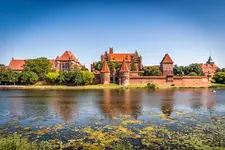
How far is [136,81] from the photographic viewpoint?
6366 centimetres

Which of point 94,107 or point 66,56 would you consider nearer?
point 94,107

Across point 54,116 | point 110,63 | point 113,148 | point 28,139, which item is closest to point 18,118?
point 54,116

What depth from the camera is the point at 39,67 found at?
6831cm

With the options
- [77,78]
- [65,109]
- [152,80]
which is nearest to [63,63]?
[77,78]

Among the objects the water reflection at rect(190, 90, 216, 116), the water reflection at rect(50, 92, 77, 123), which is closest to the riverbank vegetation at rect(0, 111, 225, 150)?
the water reflection at rect(50, 92, 77, 123)

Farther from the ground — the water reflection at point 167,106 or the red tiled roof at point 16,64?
the red tiled roof at point 16,64

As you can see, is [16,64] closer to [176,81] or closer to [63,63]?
[63,63]

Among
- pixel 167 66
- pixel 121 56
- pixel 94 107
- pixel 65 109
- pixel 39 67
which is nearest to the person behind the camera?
pixel 65 109

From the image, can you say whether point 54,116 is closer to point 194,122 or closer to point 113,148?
point 113,148

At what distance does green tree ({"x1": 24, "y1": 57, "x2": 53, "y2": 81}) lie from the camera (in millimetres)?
66688

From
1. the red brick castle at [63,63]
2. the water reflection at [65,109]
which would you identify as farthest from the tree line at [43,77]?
the water reflection at [65,109]

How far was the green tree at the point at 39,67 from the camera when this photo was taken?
219ft

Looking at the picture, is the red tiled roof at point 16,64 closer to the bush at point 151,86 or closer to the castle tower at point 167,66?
the bush at point 151,86

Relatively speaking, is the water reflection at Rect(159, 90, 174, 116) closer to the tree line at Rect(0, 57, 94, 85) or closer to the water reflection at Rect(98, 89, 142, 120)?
the water reflection at Rect(98, 89, 142, 120)
